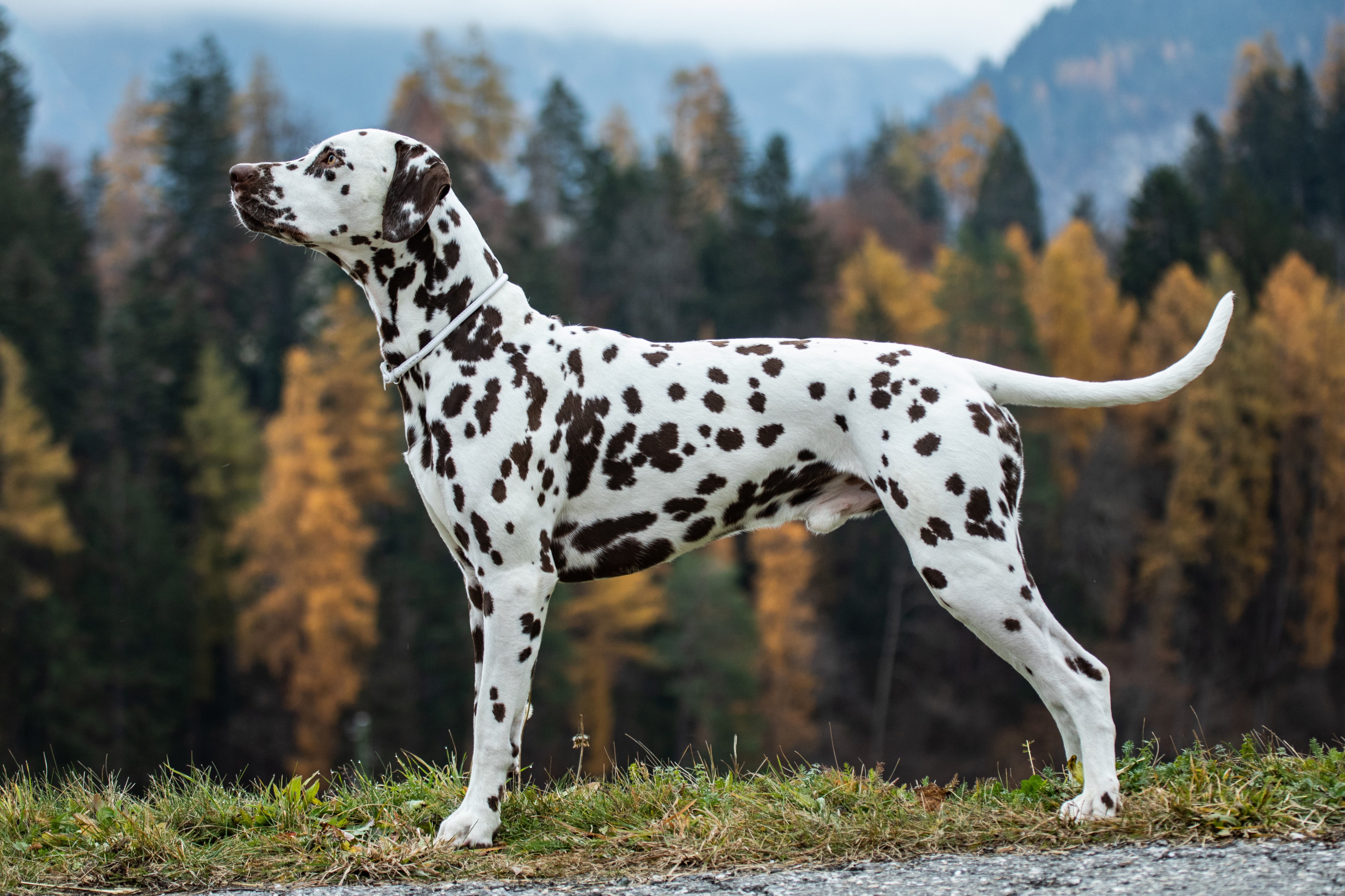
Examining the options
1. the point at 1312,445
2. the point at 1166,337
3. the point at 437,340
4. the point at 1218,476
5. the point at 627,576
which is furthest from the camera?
the point at 1166,337

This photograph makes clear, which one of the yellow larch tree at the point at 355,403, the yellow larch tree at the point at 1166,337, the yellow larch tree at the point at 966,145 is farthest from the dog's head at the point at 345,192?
the yellow larch tree at the point at 966,145

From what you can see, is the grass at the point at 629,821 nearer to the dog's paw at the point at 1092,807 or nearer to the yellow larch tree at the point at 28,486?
the dog's paw at the point at 1092,807

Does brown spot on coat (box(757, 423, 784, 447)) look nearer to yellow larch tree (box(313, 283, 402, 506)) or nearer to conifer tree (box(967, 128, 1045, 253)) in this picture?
yellow larch tree (box(313, 283, 402, 506))

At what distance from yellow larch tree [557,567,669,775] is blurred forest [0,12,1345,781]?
16 cm

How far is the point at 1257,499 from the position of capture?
2147 inches

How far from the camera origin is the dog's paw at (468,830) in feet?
16.5

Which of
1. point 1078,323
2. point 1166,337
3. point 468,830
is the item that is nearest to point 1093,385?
point 468,830

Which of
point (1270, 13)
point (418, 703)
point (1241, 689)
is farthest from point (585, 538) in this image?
point (1270, 13)

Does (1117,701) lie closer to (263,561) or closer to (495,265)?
(263,561)

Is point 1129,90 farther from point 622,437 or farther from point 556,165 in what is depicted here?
point 622,437

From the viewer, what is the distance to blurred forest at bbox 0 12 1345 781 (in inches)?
1754

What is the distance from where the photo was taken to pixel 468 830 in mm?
5059

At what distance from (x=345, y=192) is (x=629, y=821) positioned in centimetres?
282

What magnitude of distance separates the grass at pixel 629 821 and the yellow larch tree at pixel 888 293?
54.9m
